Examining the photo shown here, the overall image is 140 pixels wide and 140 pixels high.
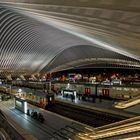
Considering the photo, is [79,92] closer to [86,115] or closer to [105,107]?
[105,107]

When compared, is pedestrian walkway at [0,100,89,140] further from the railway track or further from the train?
the train

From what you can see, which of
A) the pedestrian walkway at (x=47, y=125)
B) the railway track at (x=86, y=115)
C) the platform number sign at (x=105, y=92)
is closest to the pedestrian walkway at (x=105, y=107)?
the railway track at (x=86, y=115)

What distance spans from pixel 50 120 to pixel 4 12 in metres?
21.9

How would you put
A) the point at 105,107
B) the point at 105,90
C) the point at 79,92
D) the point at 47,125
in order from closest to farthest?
1. the point at 47,125
2. the point at 105,107
3. the point at 105,90
4. the point at 79,92

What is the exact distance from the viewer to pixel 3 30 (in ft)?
151

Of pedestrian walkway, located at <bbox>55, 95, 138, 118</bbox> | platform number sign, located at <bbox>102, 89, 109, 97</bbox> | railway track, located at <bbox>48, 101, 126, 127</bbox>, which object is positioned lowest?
railway track, located at <bbox>48, 101, 126, 127</bbox>

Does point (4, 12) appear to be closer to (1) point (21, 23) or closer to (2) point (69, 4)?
(1) point (21, 23)

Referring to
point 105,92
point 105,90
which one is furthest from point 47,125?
point 105,92

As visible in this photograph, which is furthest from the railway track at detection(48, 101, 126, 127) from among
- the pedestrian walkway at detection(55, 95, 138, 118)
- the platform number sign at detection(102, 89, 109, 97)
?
the platform number sign at detection(102, 89, 109, 97)

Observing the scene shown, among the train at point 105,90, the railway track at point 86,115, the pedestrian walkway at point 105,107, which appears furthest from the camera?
the train at point 105,90

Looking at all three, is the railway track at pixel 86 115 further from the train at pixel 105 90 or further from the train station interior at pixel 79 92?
the train at pixel 105 90

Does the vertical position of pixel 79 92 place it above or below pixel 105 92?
below

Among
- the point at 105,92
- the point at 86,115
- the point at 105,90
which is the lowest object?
the point at 86,115

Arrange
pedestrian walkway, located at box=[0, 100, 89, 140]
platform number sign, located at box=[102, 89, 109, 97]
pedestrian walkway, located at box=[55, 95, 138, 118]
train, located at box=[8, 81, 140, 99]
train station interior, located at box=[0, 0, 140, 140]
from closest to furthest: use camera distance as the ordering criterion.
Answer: train station interior, located at box=[0, 0, 140, 140]
pedestrian walkway, located at box=[0, 100, 89, 140]
pedestrian walkway, located at box=[55, 95, 138, 118]
train, located at box=[8, 81, 140, 99]
platform number sign, located at box=[102, 89, 109, 97]
